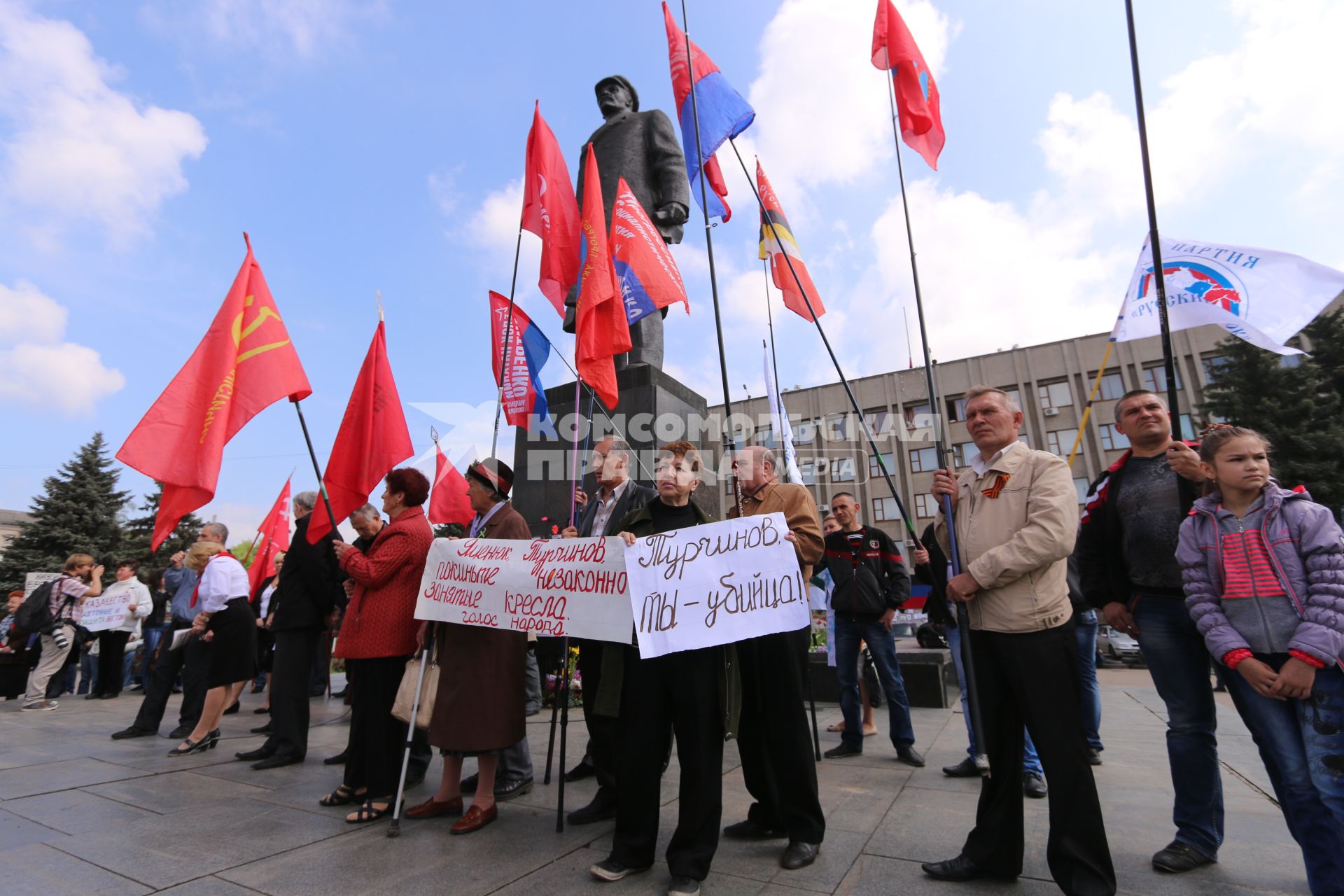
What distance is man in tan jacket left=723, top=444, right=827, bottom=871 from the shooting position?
9.86 feet

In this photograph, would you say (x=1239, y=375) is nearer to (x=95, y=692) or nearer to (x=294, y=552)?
(x=294, y=552)

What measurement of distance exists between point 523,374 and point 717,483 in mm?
2867

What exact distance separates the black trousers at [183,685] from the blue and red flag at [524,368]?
4014 mm

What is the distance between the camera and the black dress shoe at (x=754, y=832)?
334 centimetres

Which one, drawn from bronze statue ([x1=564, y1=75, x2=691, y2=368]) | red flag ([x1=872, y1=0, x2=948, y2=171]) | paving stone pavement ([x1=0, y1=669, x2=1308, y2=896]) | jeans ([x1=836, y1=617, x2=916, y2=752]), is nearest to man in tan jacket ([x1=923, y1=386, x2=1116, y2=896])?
paving stone pavement ([x1=0, y1=669, x2=1308, y2=896])

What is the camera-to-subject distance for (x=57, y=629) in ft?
30.9

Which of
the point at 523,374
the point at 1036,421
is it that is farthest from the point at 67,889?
the point at 1036,421

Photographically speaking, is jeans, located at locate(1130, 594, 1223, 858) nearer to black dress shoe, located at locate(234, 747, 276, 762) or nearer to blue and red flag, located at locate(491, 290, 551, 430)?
black dress shoe, located at locate(234, 747, 276, 762)

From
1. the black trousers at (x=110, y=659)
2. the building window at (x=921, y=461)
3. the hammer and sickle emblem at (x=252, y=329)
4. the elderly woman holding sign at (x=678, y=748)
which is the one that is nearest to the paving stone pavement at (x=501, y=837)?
the elderly woman holding sign at (x=678, y=748)

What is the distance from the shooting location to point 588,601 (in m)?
3.49

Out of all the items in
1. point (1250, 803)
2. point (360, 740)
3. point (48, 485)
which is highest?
point (48, 485)

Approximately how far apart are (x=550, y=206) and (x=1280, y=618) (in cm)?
666

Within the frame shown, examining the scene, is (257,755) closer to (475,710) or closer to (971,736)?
(475,710)

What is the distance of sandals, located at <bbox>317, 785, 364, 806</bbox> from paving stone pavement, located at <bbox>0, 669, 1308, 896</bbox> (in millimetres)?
90
